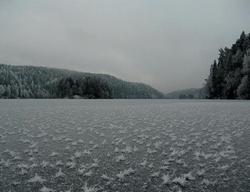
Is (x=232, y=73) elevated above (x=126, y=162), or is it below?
above

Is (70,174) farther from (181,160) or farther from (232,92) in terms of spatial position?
(232,92)

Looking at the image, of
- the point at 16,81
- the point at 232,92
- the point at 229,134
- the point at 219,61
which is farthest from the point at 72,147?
the point at 16,81

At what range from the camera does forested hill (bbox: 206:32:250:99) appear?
68.9 m

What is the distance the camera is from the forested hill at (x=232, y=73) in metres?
68.9

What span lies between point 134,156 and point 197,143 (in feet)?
11.3

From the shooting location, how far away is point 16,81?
177 m

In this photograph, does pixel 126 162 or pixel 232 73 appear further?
pixel 232 73

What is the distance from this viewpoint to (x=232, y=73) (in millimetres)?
78188

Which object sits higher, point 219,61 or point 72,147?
point 219,61

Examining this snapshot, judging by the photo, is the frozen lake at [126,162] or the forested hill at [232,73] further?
the forested hill at [232,73]

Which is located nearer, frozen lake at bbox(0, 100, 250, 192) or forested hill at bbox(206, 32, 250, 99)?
frozen lake at bbox(0, 100, 250, 192)

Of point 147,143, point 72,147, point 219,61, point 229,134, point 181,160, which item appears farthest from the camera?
point 219,61

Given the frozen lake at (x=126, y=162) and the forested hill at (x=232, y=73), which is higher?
the forested hill at (x=232, y=73)

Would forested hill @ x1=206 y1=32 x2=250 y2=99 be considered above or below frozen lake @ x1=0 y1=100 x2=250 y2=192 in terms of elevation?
above
